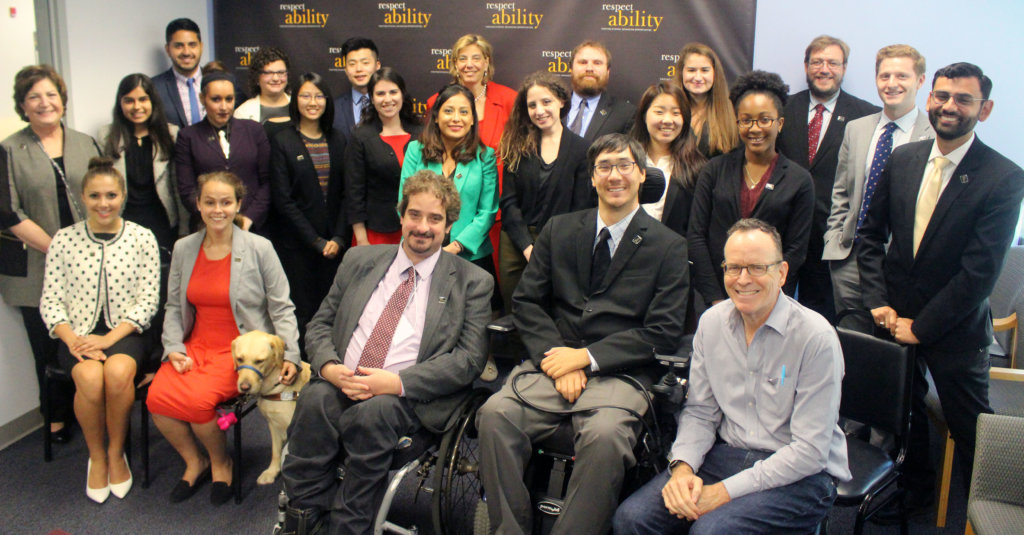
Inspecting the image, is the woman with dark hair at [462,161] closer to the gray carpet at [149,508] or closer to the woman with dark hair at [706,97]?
the woman with dark hair at [706,97]

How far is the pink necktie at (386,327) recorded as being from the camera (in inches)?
105

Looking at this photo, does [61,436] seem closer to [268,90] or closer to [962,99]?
[268,90]

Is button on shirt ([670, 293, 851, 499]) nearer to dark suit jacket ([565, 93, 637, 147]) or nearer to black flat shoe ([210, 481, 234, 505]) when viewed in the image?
dark suit jacket ([565, 93, 637, 147])

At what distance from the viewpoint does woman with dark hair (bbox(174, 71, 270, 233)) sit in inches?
145

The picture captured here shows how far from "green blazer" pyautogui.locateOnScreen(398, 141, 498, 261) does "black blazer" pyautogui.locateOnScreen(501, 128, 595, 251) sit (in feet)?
0.32

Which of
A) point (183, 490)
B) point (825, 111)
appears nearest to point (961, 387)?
point (825, 111)

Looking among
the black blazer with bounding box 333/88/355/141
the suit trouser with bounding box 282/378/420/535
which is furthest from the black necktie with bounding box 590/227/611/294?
the black blazer with bounding box 333/88/355/141

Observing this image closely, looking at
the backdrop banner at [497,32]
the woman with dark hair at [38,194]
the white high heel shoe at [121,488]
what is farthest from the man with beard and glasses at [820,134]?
the woman with dark hair at [38,194]

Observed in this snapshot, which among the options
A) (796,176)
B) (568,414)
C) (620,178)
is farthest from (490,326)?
(796,176)

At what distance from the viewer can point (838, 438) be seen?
2154mm

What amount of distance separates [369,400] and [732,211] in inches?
64.2

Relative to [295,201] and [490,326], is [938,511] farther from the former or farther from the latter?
[295,201]

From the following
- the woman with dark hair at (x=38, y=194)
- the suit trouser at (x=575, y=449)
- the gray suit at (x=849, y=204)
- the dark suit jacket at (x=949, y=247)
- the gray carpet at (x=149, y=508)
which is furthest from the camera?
the woman with dark hair at (x=38, y=194)

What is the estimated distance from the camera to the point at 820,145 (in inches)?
137
